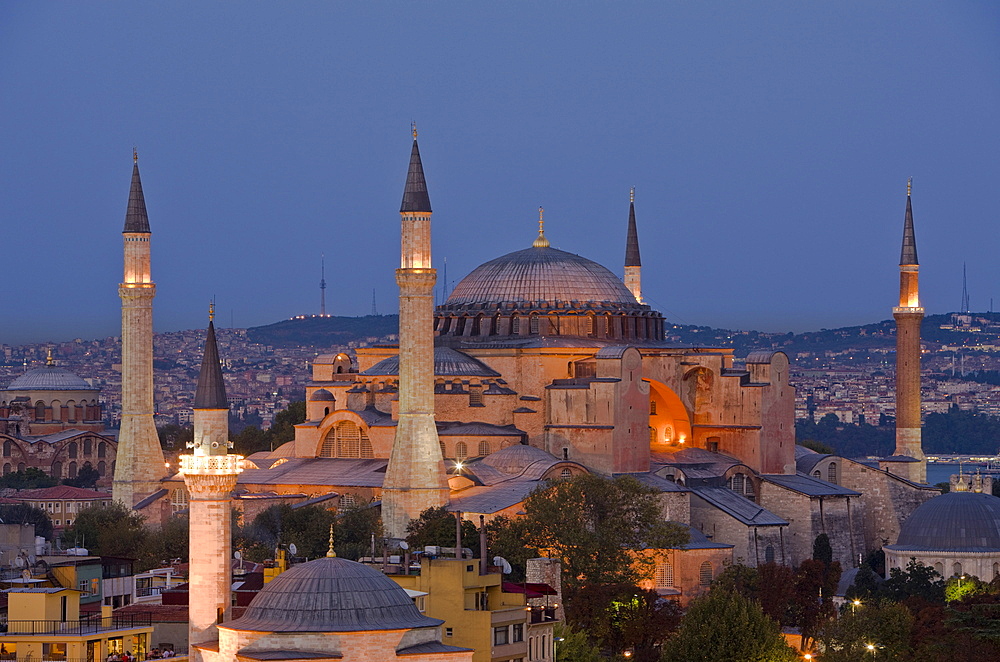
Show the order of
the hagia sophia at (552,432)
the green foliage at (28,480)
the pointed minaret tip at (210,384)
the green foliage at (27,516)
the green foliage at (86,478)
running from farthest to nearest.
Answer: the green foliage at (86,478) < the green foliage at (28,480) < the green foliage at (27,516) < the hagia sophia at (552,432) < the pointed minaret tip at (210,384)

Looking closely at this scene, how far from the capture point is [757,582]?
53.0 m

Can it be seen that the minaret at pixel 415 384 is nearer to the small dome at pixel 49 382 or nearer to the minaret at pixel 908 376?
the minaret at pixel 908 376

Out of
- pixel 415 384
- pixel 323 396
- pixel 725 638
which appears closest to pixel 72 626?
pixel 725 638

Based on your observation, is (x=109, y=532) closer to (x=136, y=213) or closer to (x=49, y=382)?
(x=136, y=213)

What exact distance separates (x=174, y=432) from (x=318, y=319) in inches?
2948

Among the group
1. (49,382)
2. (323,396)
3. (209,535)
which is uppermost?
(49,382)

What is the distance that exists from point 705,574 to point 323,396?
13.5m

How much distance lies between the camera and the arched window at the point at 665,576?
53938 millimetres

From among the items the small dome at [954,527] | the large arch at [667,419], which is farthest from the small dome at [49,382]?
the small dome at [954,527]

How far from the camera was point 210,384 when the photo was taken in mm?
40719

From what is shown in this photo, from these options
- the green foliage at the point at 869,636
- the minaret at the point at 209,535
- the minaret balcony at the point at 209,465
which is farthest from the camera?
the green foliage at the point at 869,636

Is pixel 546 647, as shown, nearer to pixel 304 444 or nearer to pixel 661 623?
pixel 661 623

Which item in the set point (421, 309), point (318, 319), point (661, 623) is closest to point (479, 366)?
point (421, 309)

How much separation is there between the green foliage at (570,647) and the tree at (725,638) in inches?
88.0
